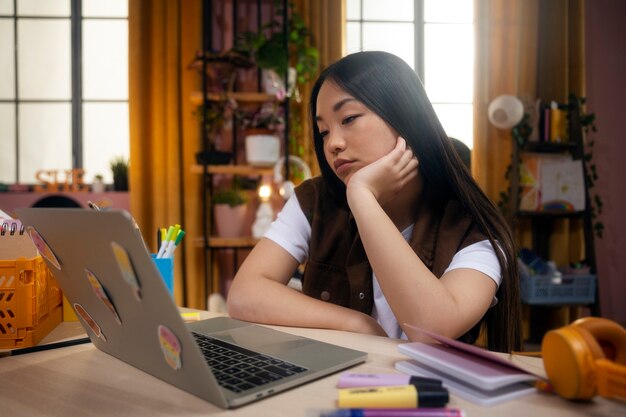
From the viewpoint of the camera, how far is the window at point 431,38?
11.5 ft

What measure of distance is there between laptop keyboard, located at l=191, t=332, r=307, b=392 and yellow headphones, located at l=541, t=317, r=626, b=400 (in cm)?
29

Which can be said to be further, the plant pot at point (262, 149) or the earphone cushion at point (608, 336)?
the plant pot at point (262, 149)

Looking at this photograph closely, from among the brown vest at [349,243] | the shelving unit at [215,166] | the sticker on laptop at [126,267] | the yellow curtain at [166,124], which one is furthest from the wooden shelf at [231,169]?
the sticker on laptop at [126,267]

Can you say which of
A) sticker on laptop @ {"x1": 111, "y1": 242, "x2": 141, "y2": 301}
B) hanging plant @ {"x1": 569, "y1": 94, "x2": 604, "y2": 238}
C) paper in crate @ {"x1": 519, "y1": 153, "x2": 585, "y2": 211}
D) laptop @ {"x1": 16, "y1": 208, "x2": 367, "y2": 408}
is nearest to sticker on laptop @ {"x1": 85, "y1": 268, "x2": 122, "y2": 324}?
laptop @ {"x1": 16, "y1": 208, "x2": 367, "y2": 408}

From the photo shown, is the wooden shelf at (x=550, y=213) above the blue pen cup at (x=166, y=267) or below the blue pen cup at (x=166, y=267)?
above

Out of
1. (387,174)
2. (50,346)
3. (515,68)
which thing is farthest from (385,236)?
(515,68)

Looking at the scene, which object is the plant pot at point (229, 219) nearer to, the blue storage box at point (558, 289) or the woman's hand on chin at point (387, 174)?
the blue storage box at point (558, 289)

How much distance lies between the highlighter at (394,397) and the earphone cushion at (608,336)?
177mm

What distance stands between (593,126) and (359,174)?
2712 mm

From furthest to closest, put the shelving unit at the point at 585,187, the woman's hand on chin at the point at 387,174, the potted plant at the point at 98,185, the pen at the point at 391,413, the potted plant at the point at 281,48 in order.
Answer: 1. the potted plant at the point at 98,185
2. the shelving unit at the point at 585,187
3. the potted plant at the point at 281,48
4. the woman's hand on chin at the point at 387,174
5. the pen at the point at 391,413

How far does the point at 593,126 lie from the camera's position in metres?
3.10

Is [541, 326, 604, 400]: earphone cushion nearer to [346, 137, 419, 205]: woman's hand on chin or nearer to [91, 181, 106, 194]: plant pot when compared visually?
[346, 137, 419, 205]: woman's hand on chin

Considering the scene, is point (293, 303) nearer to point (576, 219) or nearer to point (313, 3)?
point (313, 3)

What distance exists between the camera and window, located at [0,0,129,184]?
130 inches
